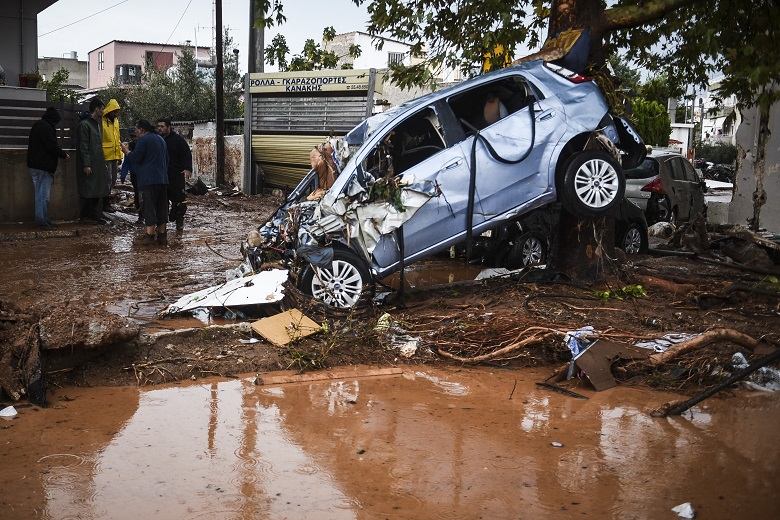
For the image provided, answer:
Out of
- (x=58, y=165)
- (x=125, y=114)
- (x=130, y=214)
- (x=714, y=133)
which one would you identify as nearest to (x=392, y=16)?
(x=58, y=165)

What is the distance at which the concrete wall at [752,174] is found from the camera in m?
14.3

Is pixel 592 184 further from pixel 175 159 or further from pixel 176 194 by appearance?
pixel 176 194

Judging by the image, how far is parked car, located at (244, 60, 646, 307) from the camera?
7.77 m

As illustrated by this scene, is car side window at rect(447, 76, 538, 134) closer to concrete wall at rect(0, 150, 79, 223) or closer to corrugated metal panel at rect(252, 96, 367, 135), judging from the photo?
concrete wall at rect(0, 150, 79, 223)

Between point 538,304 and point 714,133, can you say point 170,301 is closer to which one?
point 538,304

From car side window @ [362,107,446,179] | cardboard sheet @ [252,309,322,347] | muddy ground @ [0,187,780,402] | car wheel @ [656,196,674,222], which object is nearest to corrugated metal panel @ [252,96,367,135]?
car wheel @ [656,196,674,222]

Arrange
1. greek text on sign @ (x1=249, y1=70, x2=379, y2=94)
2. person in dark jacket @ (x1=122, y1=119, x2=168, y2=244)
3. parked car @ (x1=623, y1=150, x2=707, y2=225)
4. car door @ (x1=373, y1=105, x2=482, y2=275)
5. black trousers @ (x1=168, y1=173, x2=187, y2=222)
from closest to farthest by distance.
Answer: car door @ (x1=373, y1=105, x2=482, y2=275) < person in dark jacket @ (x1=122, y1=119, x2=168, y2=244) < black trousers @ (x1=168, y1=173, x2=187, y2=222) < parked car @ (x1=623, y1=150, x2=707, y2=225) < greek text on sign @ (x1=249, y1=70, x2=379, y2=94)

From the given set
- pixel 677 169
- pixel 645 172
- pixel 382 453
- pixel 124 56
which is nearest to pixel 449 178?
pixel 382 453

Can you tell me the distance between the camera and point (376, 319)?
24.6 ft

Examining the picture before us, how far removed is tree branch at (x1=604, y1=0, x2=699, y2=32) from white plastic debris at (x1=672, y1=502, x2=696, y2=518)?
353cm

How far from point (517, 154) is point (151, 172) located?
21.6 ft

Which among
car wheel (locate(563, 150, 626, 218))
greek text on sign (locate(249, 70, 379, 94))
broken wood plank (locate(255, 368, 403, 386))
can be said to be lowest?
broken wood plank (locate(255, 368, 403, 386))

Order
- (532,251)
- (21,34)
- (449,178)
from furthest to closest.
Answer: (21,34)
(532,251)
(449,178)

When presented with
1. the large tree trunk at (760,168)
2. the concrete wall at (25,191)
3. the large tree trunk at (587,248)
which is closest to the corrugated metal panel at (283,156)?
the concrete wall at (25,191)
